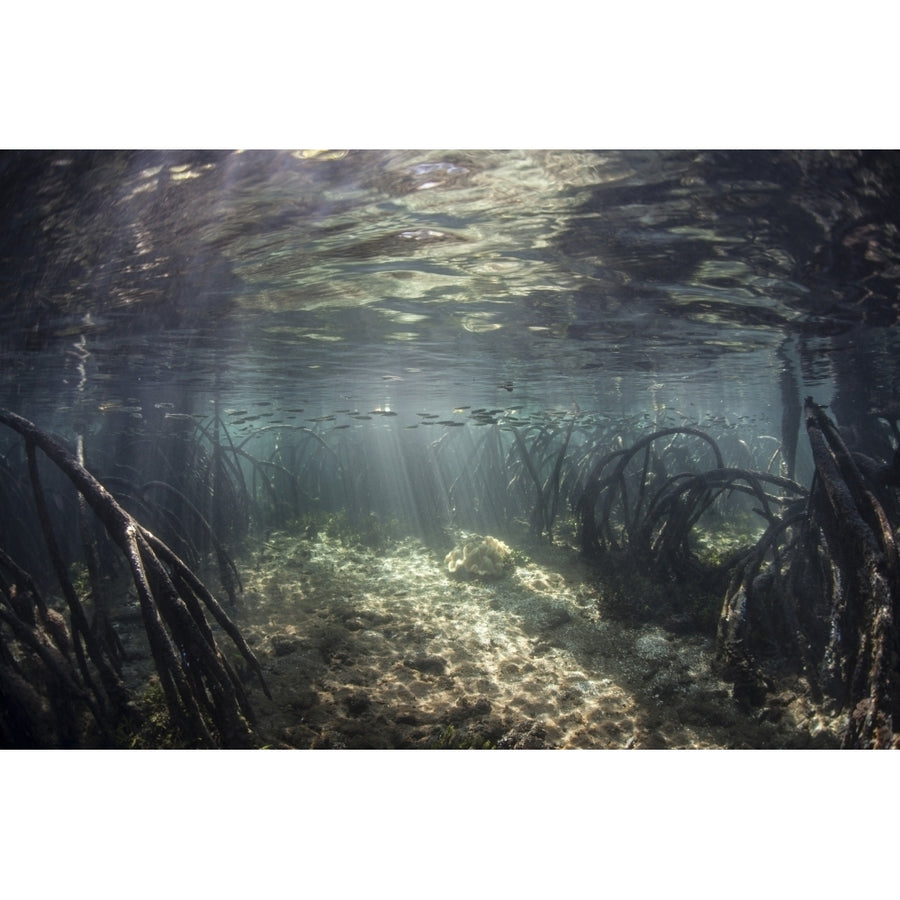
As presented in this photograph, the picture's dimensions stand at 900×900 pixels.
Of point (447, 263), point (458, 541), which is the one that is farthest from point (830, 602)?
point (458, 541)

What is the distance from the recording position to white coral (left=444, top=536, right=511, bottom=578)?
1005 cm

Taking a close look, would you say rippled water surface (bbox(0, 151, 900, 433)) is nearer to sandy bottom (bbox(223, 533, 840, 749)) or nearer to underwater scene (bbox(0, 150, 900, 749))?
underwater scene (bbox(0, 150, 900, 749))

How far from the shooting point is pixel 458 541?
13.3 meters

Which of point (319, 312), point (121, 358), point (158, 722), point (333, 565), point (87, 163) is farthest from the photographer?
point (121, 358)

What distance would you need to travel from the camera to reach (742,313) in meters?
9.09

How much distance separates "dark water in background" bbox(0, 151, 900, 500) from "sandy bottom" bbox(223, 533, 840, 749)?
17.4 ft

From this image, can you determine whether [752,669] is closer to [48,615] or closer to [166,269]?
[48,615]

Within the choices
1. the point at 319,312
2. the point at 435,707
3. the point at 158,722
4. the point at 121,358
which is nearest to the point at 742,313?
the point at 319,312

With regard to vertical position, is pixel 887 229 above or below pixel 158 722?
above

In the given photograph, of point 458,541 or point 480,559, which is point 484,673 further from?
point 458,541

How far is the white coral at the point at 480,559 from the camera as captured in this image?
1005cm

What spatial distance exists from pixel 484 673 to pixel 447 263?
5581mm

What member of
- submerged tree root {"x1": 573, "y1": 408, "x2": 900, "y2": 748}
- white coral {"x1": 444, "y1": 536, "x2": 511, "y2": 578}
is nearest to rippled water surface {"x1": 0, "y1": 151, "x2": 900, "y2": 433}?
submerged tree root {"x1": 573, "y1": 408, "x2": 900, "y2": 748}
